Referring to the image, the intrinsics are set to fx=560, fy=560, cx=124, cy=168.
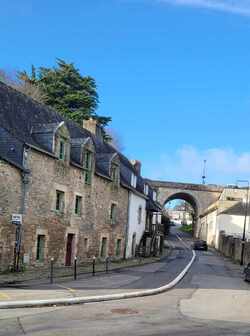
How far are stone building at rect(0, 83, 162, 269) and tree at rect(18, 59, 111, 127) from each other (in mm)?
20137

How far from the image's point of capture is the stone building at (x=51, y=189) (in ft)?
83.9

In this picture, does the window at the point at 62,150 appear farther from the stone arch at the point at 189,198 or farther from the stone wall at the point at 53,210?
the stone arch at the point at 189,198

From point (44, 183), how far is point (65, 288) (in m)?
9.62

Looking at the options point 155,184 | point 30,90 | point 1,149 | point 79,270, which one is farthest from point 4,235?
point 155,184

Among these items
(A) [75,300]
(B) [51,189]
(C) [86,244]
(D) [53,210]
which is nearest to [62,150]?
(B) [51,189]

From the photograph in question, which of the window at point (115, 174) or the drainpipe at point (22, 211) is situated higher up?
the window at point (115, 174)

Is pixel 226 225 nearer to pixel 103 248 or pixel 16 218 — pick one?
pixel 103 248

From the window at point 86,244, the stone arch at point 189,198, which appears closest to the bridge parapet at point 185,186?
the stone arch at point 189,198

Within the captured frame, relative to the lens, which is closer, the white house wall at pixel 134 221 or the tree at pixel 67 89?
the white house wall at pixel 134 221

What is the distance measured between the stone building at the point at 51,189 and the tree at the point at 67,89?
20.1m

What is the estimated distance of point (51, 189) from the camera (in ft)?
95.7

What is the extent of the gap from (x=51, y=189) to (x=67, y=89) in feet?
111

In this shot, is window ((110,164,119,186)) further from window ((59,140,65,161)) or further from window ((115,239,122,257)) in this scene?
window ((59,140,65,161))

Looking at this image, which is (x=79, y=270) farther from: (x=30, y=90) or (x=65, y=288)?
(x=30, y=90)
